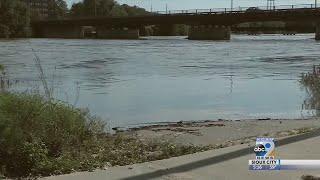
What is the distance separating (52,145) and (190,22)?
141 m

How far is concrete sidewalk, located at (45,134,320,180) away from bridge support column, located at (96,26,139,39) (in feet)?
546

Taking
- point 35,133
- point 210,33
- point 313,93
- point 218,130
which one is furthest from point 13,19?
point 35,133

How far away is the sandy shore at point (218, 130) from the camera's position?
12.1m

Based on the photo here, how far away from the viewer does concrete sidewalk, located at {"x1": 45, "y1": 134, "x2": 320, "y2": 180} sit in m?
6.86

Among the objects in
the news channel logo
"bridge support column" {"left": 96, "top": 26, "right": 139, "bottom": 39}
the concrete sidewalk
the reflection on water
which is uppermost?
the news channel logo

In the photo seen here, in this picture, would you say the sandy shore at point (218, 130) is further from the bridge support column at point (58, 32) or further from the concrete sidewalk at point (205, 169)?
the bridge support column at point (58, 32)

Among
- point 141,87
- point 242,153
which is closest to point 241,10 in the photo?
point 141,87

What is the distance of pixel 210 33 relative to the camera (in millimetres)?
160250

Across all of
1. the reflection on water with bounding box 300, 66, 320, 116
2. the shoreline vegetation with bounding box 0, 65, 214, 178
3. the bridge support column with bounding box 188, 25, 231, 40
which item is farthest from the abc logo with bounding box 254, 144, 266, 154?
the bridge support column with bounding box 188, 25, 231, 40

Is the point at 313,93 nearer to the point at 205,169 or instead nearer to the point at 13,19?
the point at 205,169

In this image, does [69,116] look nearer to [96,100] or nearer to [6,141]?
[6,141]

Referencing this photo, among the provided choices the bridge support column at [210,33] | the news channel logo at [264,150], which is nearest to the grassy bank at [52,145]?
the news channel logo at [264,150]

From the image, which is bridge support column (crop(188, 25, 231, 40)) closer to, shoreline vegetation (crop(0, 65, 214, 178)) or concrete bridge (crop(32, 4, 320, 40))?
concrete bridge (crop(32, 4, 320, 40))

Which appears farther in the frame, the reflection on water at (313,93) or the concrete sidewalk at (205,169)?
the reflection on water at (313,93)
